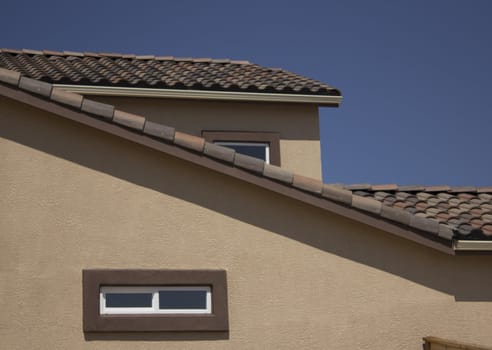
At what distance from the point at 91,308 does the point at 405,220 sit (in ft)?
12.8

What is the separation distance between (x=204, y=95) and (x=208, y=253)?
4.90m

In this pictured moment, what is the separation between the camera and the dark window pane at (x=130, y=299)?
10.6 meters

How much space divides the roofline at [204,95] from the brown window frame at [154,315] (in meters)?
4.95

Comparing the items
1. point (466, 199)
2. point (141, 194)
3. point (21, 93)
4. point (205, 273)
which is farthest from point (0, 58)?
point (466, 199)

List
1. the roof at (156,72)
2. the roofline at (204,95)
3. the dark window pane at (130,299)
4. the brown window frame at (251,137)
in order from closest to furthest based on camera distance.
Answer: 1. the dark window pane at (130,299)
2. the roofline at (204,95)
3. the roof at (156,72)
4. the brown window frame at (251,137)

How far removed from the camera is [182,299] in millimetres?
10773

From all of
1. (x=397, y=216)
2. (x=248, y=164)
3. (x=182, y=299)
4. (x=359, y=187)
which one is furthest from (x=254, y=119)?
(x=182, y=299)

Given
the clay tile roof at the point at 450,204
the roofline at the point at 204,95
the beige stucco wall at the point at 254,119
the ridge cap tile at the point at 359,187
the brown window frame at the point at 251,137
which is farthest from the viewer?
the beige stucco wall at the point at 254,119

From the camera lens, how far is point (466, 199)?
43.3ft

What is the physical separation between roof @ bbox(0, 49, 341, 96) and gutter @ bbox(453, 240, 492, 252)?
517 cm

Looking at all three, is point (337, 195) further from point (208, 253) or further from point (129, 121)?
point (129, 121)

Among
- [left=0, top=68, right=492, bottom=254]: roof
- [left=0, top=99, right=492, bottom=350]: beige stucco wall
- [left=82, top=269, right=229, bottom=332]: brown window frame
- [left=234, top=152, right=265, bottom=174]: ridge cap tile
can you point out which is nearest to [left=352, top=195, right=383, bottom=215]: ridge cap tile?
[left=0, top=68, right=492, bottom=254]: roof

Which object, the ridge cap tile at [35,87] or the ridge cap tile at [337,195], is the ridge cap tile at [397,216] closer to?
the ridge cap tile at [337,195]

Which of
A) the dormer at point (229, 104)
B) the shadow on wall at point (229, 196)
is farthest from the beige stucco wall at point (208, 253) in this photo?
the dormer at point (229, 104)
